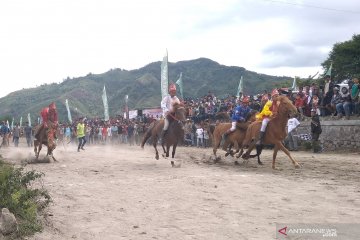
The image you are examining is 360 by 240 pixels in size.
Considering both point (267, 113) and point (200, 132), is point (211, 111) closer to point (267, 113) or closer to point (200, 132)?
point (200, 132)

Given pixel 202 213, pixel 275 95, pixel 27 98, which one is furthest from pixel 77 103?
pixel 202 213

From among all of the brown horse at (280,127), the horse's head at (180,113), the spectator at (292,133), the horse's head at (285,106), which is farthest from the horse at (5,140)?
the horse's head at (285,106)

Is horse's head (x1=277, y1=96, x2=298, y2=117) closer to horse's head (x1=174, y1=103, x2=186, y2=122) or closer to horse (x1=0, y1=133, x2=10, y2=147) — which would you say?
horse's head (x1=174, y1=103, x2=186, y2=122)

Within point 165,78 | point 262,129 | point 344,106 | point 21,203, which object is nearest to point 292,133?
point 344,106

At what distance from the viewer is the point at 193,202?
8.03 meters

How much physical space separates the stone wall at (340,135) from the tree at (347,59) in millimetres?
26802

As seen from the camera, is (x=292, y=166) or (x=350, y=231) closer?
(x=350, y=231)

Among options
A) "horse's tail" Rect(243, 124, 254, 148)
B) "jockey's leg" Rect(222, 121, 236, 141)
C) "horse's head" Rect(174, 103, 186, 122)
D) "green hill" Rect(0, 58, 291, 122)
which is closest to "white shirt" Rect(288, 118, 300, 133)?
"jockey's leg" Rect(222, 121, 236, 141)

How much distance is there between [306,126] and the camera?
72.3ft

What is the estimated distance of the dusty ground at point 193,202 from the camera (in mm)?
6297

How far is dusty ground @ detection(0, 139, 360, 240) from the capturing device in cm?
630

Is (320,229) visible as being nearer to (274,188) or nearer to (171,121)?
(274,188)

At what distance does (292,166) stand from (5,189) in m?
9.85

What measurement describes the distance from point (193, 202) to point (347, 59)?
144ft
